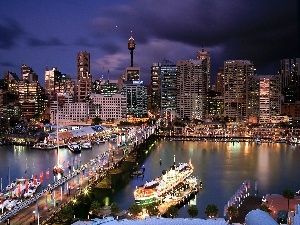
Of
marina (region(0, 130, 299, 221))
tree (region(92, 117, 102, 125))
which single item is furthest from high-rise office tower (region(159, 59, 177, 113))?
marina (region(0, 130, 299, 221))

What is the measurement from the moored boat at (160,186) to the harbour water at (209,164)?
1.09 feet

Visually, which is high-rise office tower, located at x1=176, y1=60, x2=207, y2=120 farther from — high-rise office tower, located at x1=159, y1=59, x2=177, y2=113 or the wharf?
the wharf

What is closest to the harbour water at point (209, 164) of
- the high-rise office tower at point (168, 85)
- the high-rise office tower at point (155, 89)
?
the high-rise office tower at point (168, 85)

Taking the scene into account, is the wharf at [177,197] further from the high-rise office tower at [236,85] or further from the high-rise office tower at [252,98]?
the high-rise office tower at [236,85]

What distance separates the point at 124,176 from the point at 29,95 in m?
21.3

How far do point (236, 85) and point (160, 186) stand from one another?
23604 millimetres

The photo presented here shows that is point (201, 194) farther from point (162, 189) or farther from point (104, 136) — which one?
point (104, 136)

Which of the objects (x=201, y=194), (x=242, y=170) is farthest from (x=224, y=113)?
(x=201, y=194)

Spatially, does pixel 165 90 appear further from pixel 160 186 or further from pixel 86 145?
pixel 160 186

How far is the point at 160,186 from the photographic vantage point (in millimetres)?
8547

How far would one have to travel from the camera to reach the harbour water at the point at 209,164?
29.6 ft

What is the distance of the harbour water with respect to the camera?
29.6ft

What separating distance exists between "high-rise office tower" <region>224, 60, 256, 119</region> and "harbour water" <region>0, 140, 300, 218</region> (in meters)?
11.3

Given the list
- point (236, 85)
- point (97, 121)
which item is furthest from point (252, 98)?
point (97, 121)
